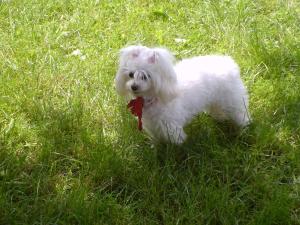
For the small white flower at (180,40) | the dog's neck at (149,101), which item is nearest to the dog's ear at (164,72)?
the dog's neck at (149,101)

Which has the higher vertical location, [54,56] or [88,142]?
[54,56]

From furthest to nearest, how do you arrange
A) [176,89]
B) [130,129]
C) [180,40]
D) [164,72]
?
1. [180,40]
2. [130,129]
3. [176,89]
4. [164,72]

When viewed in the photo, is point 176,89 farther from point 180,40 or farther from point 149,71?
point 180,40

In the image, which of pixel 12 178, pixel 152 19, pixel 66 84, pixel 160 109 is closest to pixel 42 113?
pixel 66 84

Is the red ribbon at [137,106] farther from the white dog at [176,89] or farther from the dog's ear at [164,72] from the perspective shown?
the dog's ear at [164,72]

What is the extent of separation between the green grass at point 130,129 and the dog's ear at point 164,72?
41 cm

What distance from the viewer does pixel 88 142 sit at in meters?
3.22

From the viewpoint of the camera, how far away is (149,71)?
9.68 ft

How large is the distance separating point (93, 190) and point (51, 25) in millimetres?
2263

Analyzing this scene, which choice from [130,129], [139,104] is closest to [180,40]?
[130,129]

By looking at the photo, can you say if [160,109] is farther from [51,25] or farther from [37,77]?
[51,25]

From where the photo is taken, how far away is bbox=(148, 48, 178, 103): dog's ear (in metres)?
2.92

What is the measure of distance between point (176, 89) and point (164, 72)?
0.19 metres

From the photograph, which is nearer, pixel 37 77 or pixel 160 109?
pixel 160 109
